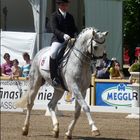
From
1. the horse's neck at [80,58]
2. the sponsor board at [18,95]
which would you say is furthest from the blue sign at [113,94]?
the horse's neck at [80,58]

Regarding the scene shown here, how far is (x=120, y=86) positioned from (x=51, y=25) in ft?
20.7

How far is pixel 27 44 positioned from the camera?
27000mm

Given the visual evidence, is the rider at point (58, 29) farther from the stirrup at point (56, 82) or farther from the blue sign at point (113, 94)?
the blue sign at point (113, 94)

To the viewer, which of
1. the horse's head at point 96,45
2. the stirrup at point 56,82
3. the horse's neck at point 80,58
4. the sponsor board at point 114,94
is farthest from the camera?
the sponsor board at point 114,94

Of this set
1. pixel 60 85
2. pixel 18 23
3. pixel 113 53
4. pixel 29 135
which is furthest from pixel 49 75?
pixel 18 23

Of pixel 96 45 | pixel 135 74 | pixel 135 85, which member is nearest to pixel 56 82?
pixel 96 45

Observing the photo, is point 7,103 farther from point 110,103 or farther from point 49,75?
point 49,75

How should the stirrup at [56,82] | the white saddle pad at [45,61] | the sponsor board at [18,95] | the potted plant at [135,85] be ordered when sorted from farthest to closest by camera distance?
1. the sponsor board at [18,95]
2. the potted plant at [135,85]
3. the white saddle pad at [45,61]
4. the stirrup at [56,82]

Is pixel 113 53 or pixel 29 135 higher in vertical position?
pixel 113 53

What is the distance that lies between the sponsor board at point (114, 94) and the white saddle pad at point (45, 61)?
5.63 metres

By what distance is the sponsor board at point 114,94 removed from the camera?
18016 mm

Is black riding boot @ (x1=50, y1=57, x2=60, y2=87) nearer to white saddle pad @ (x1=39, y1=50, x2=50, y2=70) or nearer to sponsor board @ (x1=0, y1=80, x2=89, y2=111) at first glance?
white saddle pad @ (x1=39, y1=50, x2=50, y2=70)

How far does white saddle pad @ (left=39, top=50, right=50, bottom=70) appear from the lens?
41.1ft

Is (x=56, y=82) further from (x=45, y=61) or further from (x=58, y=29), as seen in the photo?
(x=58, y=29)
